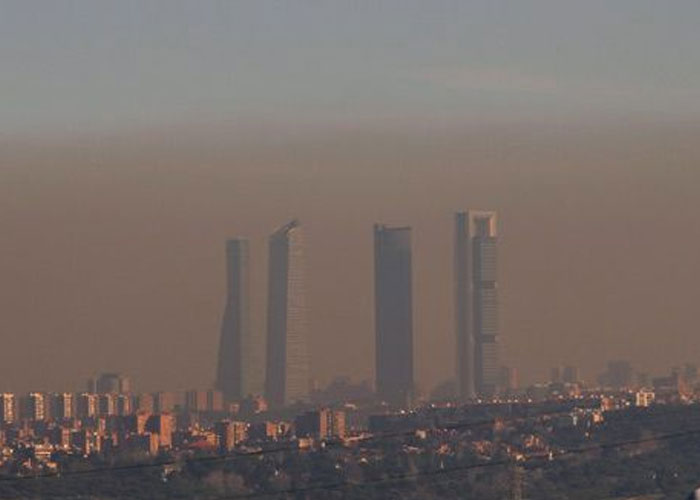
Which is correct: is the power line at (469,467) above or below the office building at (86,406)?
below

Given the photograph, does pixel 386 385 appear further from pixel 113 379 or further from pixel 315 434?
pixel 315 434

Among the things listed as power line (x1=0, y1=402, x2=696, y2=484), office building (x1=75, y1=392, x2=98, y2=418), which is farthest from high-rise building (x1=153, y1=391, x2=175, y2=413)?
power line (x1=0, y1=402, x2=696, y2=484)

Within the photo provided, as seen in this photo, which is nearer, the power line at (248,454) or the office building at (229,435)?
the power line at (248,454)

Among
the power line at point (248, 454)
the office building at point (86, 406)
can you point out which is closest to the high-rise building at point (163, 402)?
the office building at point (86, 406)

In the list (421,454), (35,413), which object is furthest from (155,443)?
(35,413)

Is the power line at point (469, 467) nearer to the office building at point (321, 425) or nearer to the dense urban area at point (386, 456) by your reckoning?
the dense urban area at point (386, 456)

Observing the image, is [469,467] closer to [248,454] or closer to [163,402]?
[248,454]

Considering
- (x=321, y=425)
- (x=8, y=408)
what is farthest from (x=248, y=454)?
(x=8, y=408)

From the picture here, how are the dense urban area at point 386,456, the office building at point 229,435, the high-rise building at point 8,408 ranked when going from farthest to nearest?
the high-rise building at point 8,408 → the office building at point 229,435 → the dense urban area at point 386,456

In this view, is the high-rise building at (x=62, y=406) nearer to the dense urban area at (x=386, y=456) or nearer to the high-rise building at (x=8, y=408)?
Answer: the high-rise building at (x=8, y=408)

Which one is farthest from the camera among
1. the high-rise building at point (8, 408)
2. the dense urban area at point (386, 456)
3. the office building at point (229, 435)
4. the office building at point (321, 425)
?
the high-rise building at point (8, 408)

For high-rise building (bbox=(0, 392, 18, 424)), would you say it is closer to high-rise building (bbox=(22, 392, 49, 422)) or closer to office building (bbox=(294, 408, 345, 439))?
high-rise building (bbox=(22, 392, 49, 422))
